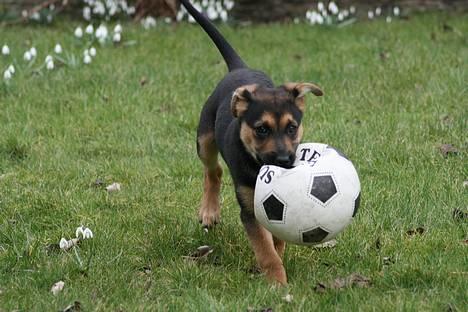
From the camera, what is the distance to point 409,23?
11.8m

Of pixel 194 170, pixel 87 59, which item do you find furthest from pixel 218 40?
pixel 87 59

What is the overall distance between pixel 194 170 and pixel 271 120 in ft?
7.20

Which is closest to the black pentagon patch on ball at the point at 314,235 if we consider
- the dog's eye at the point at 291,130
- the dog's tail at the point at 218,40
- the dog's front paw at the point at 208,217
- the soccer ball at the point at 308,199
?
the soccer ball at the point at 308,199

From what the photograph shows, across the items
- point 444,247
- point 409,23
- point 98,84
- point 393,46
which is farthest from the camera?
point 409,23

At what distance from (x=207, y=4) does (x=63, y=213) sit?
7.06m

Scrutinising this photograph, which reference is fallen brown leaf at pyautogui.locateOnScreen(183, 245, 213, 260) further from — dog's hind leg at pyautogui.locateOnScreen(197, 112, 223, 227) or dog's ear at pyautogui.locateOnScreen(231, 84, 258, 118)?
dog's ear at pyautogui.locateOnScreen(231, 84, 258, 118)

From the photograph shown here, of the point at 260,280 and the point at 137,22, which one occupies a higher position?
the point at 260,280

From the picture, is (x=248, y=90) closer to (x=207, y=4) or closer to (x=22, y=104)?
(x=22, y=104)

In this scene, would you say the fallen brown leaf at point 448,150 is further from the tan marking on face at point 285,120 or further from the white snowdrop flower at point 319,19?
the white snowdrop flower at point 319,19

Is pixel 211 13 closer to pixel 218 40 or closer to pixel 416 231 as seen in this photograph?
pixel 218 40

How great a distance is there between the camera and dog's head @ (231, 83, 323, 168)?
4.48 metres

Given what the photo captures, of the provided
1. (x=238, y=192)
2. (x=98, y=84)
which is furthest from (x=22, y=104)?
(x=238, y=192)

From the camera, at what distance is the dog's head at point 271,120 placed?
4.48 m

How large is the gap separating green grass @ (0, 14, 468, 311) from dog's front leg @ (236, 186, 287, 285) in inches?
4.6
